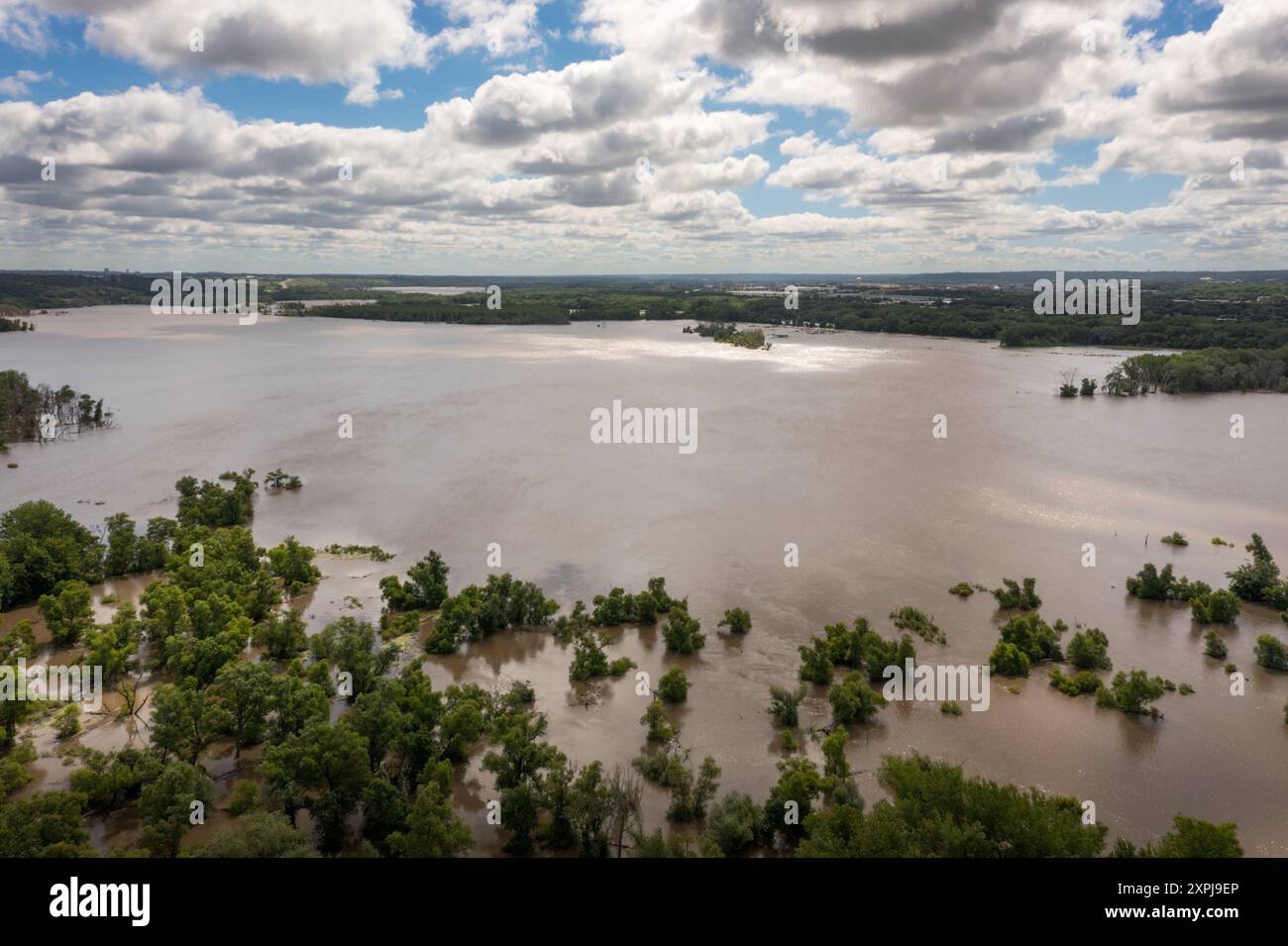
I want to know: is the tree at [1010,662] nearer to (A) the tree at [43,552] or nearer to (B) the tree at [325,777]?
(B) the tree at [325,777]

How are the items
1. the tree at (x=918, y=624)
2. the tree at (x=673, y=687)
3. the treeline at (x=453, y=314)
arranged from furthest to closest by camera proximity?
the treeline at (x=453, y=314) → the tree at (x=918, y=624) → the tree at (x=673, y=687)

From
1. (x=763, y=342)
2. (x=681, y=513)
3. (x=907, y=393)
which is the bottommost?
(x=681, y=513)

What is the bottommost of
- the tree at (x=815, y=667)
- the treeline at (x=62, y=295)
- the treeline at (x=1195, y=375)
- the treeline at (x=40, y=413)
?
the tree at (x=815, y=667)

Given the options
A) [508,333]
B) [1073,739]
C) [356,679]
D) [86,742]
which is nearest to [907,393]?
[1073,739]

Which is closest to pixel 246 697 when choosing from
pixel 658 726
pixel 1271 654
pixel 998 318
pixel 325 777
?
pixel 325 777

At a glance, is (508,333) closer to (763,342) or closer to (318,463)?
(763,342)

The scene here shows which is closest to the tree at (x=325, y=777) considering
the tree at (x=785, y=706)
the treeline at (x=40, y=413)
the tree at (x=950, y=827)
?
the tree at (x=950, y=827)
